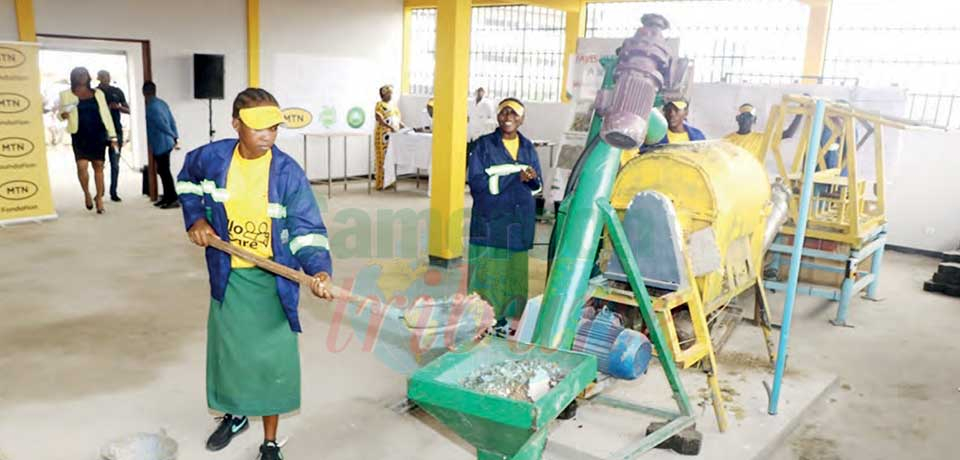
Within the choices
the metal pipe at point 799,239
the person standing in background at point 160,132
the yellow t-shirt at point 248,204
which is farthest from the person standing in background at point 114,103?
the metal pipe at point 799,239

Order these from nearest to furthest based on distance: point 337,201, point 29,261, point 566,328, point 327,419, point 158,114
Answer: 1. point 566,328
2. point 327,419
3. point 29,261
4. point 158,114
5. point 337,201

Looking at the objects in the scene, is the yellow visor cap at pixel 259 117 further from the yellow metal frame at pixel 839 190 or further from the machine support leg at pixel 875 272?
the machine support leg at pixel 875 272

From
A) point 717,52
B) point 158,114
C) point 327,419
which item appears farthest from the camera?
point 717,52

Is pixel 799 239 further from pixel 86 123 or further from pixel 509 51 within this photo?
pixel 509 51

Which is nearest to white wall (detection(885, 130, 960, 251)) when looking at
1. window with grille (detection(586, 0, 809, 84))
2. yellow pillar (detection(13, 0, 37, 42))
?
window with grille (detection(586, 0, 809, 84))

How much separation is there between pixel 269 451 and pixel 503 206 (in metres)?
2.11

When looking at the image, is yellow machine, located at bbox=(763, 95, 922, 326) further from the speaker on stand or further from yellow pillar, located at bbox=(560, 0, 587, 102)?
the speaker on stand

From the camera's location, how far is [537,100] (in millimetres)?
12492

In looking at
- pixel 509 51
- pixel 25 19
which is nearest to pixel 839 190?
pixel 509 51

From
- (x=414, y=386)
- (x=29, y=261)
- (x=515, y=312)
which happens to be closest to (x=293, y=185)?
(x=414, y=386)

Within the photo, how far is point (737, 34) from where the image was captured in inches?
435

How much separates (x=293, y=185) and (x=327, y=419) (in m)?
1.43

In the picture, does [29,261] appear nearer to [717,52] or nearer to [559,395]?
[559,395]

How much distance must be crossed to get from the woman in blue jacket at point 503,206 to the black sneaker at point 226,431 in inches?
70.2
